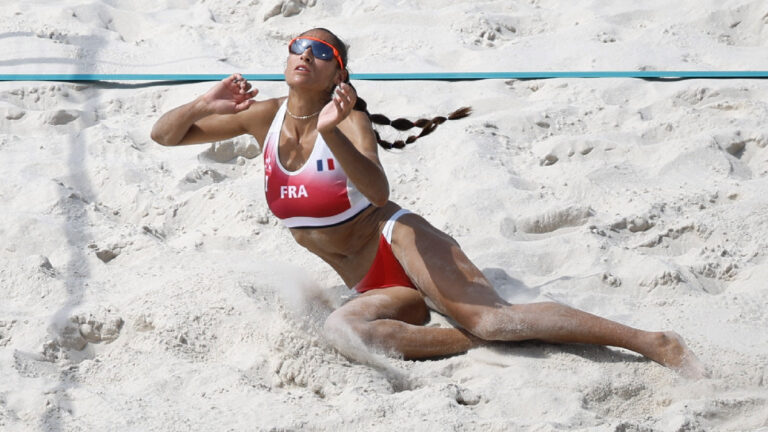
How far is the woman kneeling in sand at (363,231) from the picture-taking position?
110 inches

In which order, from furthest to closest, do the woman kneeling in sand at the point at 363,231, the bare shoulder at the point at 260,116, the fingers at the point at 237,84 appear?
1. the bare shoulder at the point at 260,116
2. the fingers at the point at 237,84
3. the woman kneeling in sand at the point at 363,231

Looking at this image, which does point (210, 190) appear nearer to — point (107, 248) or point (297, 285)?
point (107, 248)

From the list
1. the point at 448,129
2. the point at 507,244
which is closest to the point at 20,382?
the point at 507,244

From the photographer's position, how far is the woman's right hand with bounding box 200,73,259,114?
302 cm

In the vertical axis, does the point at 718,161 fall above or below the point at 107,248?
above

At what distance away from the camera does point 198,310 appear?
2949mm

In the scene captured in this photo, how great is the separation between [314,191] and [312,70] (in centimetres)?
34

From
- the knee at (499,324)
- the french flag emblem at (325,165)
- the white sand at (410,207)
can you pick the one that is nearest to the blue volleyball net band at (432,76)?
the white sand at (410,207)

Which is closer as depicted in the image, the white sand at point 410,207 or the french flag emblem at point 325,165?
the white sand at point 410,207

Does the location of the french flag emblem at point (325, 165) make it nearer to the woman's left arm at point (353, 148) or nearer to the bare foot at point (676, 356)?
the woman's left arm at point (353, 148)

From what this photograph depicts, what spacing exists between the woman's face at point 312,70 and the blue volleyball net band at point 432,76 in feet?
4.82

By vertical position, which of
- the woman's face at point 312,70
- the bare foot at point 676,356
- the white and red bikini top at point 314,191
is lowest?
the bare foot at point 676,356

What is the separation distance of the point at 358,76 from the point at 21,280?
6.08 feet

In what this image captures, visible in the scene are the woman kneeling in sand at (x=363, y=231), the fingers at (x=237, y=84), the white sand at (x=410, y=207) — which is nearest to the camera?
the white sand at (x=410, y=207)
